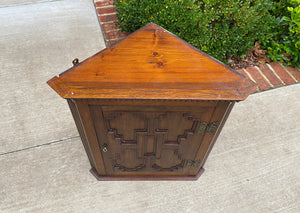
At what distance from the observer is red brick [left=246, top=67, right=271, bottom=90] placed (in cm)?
238

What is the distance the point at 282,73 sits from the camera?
2.50 meters

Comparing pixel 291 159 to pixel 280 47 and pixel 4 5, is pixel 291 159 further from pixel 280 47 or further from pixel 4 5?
pixel 4 5

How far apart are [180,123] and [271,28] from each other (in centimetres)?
213

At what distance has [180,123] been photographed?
119cm

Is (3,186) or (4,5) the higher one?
(4,5)

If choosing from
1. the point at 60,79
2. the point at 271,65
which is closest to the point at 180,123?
the point at 60,79

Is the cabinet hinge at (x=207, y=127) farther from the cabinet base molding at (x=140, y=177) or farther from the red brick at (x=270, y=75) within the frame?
the red brick at (x=270, y=75)

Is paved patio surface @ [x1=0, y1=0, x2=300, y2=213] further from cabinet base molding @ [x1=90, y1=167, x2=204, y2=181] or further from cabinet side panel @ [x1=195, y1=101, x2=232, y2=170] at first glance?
cabinet side panel @ [x1=195, y1=101, x2=232, y2=170]

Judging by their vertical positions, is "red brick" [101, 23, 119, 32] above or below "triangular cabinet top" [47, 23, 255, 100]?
below

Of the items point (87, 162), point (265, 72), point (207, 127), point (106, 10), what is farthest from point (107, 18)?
point (207, 127)

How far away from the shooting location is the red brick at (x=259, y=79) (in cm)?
238

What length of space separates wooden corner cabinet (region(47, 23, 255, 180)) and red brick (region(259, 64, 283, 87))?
1.52 metres

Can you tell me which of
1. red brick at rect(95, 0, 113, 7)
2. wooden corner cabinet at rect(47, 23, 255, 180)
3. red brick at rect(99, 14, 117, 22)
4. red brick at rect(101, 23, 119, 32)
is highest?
wooden corner cabinet at rect(47, 23, 255, 180)

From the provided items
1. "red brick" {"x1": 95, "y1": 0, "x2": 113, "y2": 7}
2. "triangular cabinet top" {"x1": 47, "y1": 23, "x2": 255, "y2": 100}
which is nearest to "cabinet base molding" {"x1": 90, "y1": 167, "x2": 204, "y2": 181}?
"triangular cabinet top" {"x1": 47, "y1": 23, "x2": 255, "y2": 100}
